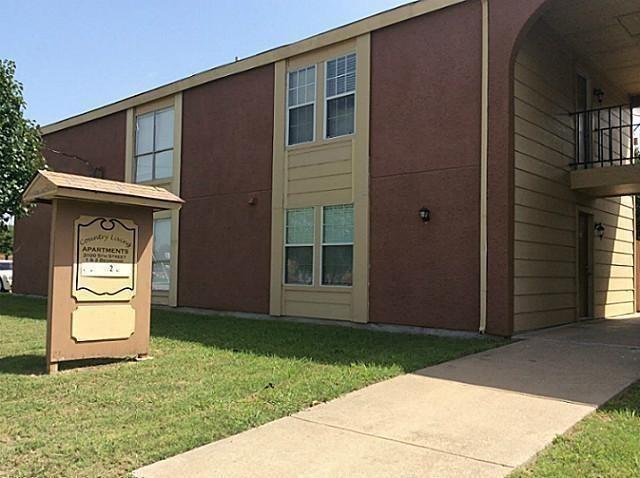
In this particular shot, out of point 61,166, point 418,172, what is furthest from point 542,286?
point 61,166

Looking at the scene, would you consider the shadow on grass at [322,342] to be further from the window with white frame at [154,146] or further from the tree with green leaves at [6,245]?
the tree with green leaves at [6,245]

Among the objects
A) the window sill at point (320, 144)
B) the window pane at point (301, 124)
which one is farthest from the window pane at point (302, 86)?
the window sill at point (320, 144)

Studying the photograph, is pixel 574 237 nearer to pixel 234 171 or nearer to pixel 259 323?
pixel 259 323

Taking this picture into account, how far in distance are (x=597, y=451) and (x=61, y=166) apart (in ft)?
57.0

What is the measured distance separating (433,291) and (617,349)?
2786 millimetres

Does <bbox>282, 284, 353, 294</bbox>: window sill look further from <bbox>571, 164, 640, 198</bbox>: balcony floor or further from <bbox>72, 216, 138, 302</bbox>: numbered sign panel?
<bbox>571, 164, 640, 198</bbox>: balcony floor

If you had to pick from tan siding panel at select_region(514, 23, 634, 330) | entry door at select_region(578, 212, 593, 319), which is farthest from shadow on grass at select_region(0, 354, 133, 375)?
entry door at select_region(578, 212, 593, 319)

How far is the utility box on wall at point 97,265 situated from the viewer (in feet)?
21.7

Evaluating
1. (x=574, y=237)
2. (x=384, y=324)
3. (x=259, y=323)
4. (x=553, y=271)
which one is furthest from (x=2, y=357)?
(x=574, y=237)

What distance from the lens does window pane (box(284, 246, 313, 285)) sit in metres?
11.3

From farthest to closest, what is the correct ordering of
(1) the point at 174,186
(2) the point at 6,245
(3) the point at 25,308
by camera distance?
(2) the point at 6,245 → (3) the point at 25,308 → (1) the point at 174,186

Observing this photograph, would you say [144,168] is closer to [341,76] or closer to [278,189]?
[278,189]

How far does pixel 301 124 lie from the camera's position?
461 inches

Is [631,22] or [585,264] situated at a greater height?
[631,22]
